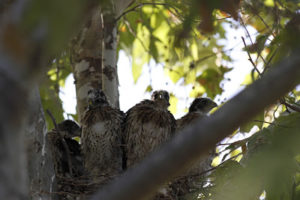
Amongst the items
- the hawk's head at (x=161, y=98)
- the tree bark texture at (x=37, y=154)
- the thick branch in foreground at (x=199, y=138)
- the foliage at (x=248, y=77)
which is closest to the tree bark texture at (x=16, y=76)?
the thick branch in foreground at (x=199, y=138)

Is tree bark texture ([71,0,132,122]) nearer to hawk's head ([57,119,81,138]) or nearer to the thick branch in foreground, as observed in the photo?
hawk's head ([57,119,81,138])

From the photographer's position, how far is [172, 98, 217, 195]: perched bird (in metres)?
4.52

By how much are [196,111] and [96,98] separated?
49.0 inches

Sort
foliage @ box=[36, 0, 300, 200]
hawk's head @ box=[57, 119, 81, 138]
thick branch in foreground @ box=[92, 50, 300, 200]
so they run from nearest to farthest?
1. thick branch in foreground @ box=[92, 50, 300, 200]
2. foliage @ box=[36, 0, 300, 200]
3. hawk's head @ box=[57, 119, 81, 138]

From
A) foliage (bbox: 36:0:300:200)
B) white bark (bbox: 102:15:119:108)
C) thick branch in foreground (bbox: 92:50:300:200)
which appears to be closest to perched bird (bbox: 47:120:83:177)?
foliage (bbox: 36:0:300:200)

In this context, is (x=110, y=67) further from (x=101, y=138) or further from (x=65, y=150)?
(x=65, y=150)

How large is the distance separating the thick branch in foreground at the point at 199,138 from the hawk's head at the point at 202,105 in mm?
3794

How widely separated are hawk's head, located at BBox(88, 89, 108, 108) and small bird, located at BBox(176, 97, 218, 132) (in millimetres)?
900

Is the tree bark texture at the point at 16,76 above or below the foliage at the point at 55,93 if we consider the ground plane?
below

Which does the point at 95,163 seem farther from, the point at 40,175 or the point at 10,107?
the point at 10,107

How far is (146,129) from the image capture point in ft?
15.6

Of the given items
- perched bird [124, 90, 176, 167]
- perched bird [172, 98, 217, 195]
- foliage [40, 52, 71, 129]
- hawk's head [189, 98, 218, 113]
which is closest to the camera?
foliage [40, 52, 71, 129]

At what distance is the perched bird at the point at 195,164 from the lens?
14.8 ft

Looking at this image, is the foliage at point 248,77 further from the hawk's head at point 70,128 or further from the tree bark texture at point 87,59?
the tree bark texture at point 87,59
